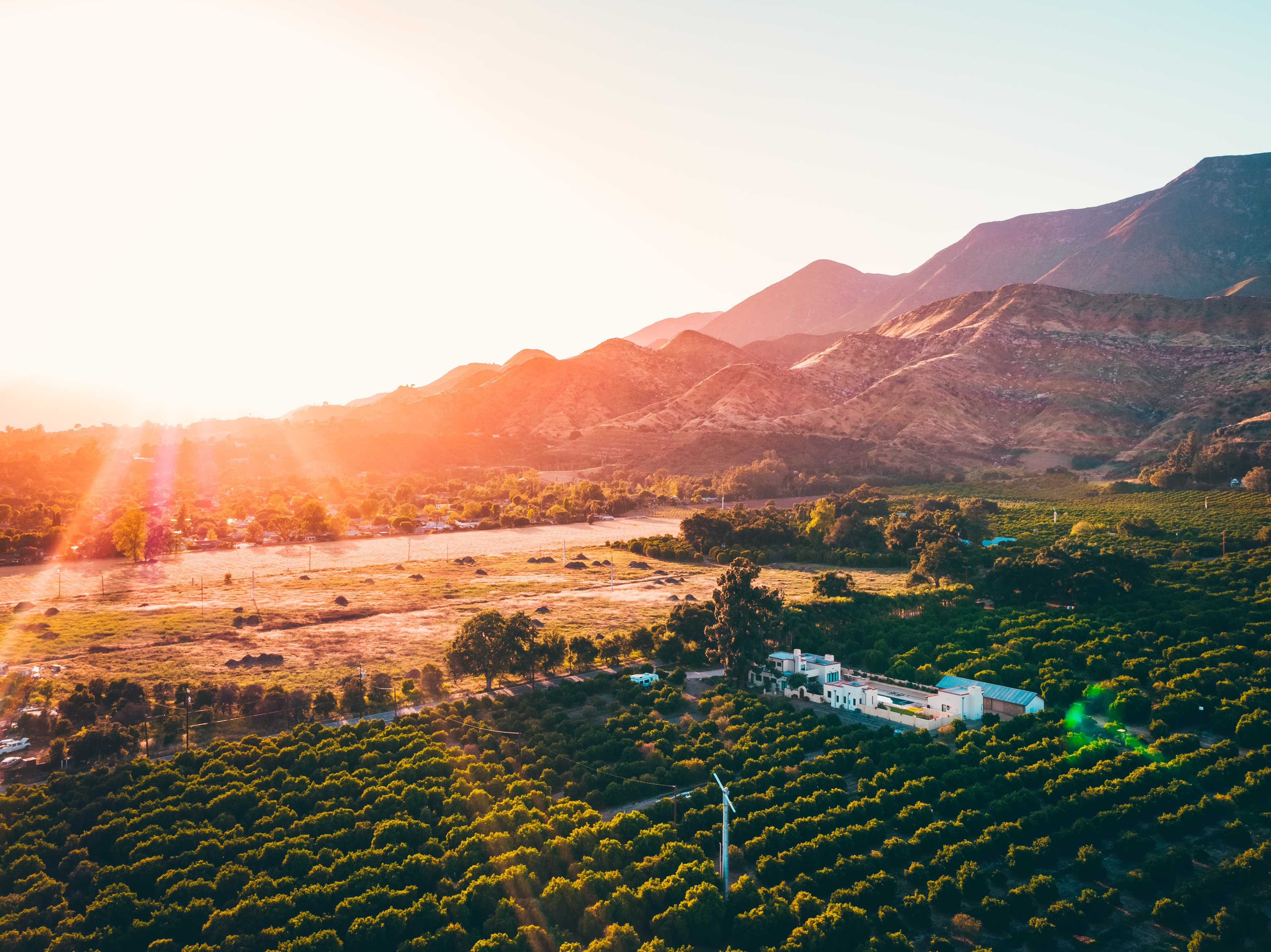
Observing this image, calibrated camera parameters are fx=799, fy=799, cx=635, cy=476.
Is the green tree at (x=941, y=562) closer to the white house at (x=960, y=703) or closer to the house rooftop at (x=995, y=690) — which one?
the house rooftop at (x=995, y=690)

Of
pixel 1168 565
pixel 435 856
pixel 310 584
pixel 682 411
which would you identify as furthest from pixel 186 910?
pixel 682 411

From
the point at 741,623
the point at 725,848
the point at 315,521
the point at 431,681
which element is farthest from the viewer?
the point at 315,521

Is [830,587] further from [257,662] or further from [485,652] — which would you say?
[257,662]

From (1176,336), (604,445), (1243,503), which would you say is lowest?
(1243,503)

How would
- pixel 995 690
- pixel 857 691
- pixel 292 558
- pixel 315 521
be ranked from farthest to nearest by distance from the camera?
pixel 315 521, pixel 292 558, pixel 857 691, pixel 995 690

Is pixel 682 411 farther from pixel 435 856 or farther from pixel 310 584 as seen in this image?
pixel 435 856

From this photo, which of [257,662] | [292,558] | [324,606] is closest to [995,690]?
[257,662]
